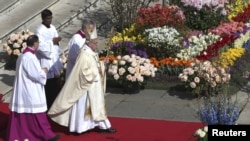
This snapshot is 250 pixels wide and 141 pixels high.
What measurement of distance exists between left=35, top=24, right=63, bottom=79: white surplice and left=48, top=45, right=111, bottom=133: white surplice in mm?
1091

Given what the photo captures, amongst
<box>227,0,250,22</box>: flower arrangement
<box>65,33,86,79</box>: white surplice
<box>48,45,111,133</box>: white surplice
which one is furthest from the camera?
<box>227,0,250,22</box>: flower arrangement

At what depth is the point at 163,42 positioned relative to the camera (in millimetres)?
14375

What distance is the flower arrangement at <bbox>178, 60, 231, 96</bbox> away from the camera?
39.8ft

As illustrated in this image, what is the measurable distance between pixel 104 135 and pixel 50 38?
2105 millimetres

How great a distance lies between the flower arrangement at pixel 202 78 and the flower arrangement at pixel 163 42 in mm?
1508

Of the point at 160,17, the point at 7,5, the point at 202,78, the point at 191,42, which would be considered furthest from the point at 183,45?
the point at 7,5

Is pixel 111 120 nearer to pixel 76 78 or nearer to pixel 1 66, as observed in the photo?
pixel 76 78

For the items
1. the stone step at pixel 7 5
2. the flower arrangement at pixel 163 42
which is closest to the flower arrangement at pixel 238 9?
the flower arrangement at pixel 163 42

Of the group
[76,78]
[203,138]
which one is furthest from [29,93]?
[203,138]

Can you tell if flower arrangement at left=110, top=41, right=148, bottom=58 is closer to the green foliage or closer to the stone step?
the green foliage

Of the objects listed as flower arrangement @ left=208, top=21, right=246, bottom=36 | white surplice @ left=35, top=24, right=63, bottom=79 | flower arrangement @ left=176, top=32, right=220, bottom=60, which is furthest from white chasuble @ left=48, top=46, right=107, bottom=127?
flower arrangement @ left=208, top=21, right=246, bottom=36

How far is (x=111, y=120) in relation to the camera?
11.6 meters

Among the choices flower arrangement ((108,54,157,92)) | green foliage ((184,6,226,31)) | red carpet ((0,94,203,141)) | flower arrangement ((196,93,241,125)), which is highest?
green foliage ((184,6,226,31))

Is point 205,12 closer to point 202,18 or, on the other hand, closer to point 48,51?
point 202,18
